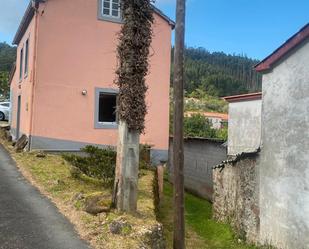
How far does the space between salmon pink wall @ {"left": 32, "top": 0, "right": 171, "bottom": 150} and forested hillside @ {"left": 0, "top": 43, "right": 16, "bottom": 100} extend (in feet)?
92.3

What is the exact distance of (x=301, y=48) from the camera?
1006 centimetres

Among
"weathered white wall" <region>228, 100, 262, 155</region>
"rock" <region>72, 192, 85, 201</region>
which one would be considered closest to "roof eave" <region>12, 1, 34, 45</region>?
"weathered white wall" <region>228, 100, 262, 155</region>

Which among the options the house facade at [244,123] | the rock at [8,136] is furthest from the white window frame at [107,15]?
the rock at [8,136]

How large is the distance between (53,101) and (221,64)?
63.2 m

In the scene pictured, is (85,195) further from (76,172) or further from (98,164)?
(76,172)

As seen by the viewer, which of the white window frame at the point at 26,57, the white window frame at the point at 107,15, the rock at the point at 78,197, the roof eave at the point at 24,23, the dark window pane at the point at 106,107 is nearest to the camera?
the rock at the point at 78,197

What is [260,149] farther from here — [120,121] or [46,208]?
[46,208]

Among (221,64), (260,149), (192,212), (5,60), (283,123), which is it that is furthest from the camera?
(221,64)

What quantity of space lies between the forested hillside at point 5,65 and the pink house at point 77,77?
89.3ft

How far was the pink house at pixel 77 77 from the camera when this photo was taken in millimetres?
17047

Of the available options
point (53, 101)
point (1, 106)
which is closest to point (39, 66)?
point (53, 101)

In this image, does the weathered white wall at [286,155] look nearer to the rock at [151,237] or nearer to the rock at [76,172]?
the rock at [151,237]

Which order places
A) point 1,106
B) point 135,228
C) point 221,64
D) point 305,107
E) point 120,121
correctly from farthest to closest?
point 221,64 → point 1,106 → point 305,107 → point 120,121 → point 135,228

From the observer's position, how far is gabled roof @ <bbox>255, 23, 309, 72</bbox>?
388 inches
